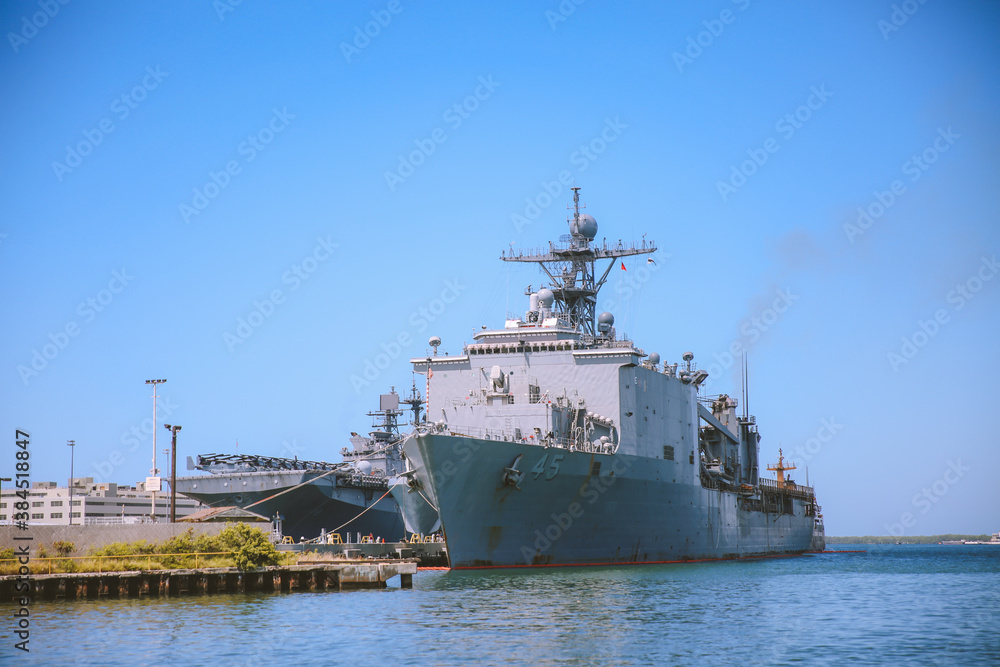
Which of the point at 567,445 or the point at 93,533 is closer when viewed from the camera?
the point at 93,533

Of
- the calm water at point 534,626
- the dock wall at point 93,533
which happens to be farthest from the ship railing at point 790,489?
the dock wall at point 93,533

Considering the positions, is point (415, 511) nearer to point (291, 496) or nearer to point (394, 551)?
point (394, 551)

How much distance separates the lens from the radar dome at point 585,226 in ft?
145

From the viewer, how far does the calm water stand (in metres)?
18.5

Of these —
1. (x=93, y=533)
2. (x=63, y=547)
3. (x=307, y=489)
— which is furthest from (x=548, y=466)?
(x=307, y=489)

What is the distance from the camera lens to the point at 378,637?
20375 mm

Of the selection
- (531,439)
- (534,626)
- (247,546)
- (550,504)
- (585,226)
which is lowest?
(534,626)

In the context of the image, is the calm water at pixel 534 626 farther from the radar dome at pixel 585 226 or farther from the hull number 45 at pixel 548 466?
the radar dome at pixel 585 226

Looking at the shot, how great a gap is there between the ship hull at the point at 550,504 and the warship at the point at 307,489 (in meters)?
11.3

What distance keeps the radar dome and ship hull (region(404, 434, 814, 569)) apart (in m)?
11.2

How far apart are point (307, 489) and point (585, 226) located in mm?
17720

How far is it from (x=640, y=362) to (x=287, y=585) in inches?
631

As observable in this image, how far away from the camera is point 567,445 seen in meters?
33.5

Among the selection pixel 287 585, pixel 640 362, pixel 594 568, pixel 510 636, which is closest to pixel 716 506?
pixel 640 362
